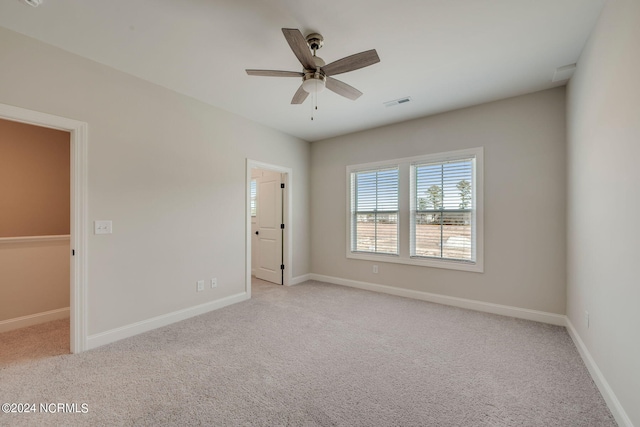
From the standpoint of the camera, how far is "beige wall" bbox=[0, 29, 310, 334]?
2.49 meters

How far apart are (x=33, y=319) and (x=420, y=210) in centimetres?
523

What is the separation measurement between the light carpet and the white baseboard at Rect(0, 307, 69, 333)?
0.32 meters

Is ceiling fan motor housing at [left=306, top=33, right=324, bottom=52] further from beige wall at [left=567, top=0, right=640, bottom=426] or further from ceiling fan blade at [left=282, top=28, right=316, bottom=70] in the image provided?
beige wall at [left=567, top=0, right=640, bottom=426]

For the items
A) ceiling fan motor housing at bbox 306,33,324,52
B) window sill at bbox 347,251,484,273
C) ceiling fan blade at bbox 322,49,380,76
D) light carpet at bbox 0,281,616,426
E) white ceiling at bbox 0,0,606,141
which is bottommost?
light carpet at bbox 0,281,616,426

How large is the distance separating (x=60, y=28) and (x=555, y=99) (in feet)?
16.6

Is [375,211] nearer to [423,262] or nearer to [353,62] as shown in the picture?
[423,262]

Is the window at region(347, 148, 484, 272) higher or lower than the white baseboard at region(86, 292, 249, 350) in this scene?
higher

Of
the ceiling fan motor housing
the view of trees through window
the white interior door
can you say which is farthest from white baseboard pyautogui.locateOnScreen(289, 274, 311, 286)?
the ceiling fan motor housing

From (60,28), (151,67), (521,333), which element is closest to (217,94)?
(151,67)

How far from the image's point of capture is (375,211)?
473 centimetres

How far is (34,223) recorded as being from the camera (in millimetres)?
3375

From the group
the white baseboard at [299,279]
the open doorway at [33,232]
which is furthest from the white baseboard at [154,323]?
the white baseboard at [299,279]

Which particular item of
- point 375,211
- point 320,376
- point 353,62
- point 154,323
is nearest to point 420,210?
point 375,211

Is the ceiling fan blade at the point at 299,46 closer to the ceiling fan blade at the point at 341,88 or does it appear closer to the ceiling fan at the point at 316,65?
the ceiling fan at the point at 316,65
